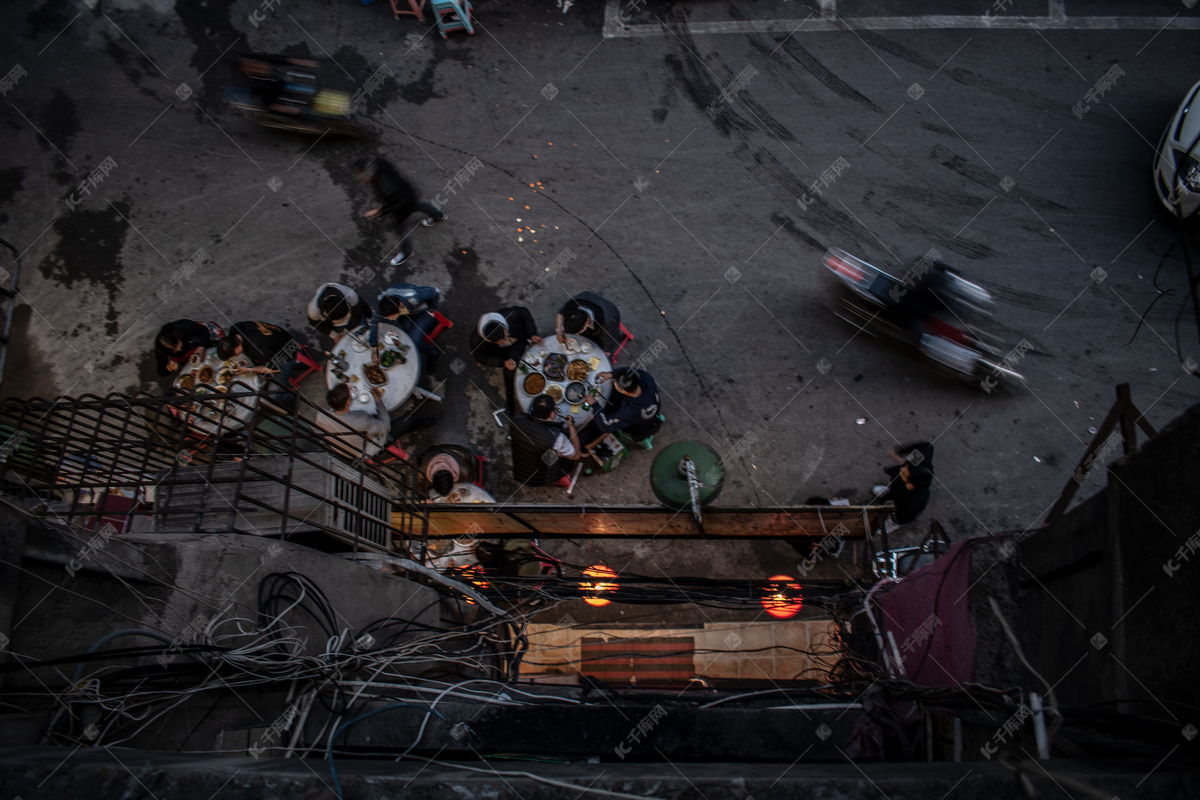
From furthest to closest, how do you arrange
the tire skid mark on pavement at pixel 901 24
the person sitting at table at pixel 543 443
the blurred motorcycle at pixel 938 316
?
1. the tire skid mark on pavement at pixel 901 24
2. the blurred motorcycle at pixel 938 316
3. the person sitting at table at pixel 543 443

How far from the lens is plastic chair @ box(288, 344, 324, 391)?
907 centimetres

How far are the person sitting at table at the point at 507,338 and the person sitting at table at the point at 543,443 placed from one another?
546 mm

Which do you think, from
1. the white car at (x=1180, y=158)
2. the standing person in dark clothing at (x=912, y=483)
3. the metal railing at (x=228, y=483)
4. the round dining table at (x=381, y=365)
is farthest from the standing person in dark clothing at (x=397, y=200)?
the white car at (x=1180, y=158)

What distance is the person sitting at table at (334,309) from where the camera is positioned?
8406mm

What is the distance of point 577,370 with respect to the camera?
8156mm

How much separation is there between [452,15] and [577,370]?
6646 millimetres

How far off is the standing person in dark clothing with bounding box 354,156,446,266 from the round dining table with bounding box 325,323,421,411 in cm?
174

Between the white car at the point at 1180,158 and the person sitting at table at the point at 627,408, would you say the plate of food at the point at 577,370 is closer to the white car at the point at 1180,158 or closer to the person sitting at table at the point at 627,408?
the person sitting at table at the point at 627,408

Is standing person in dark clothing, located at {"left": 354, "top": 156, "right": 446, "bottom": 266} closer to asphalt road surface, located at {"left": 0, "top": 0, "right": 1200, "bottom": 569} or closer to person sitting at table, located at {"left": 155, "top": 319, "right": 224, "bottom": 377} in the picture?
asphalt road surface, located at {"left": 0, "top": 0, "right": 1200, "bottom": 569}

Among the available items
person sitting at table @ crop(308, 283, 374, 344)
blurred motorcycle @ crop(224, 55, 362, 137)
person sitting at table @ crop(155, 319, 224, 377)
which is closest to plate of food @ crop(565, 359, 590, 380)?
person sitting at table @ crop(308, 283, 374, 344)

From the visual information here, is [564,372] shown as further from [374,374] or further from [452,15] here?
[452,15]

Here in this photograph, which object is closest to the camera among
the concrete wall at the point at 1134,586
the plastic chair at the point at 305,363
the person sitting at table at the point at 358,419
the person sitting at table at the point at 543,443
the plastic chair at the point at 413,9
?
the concrete wall at the point at 1134,586

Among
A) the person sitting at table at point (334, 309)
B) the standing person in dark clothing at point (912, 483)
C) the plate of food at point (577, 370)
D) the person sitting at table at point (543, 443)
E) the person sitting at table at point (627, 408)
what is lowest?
the standing person in dark clothing at point (912, 483)

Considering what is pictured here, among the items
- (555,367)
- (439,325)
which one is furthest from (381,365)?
(555,367)
